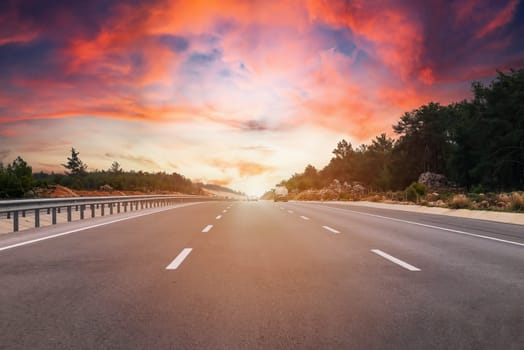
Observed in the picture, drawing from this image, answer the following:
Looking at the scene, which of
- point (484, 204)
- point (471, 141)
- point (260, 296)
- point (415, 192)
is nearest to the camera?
point (260, 296)

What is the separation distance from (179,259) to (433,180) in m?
72.8

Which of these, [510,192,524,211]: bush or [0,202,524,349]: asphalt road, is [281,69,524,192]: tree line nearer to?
[510,192,524,211]: bush

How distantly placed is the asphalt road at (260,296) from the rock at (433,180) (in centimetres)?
6728

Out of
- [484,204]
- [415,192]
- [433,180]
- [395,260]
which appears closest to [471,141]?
[433,180]

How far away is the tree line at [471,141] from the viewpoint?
54.7 metres

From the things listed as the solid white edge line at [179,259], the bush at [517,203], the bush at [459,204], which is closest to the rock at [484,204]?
the bush at [459,204]

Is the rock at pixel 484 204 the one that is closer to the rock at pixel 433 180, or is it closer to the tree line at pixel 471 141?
the tree line at pixel 471 141

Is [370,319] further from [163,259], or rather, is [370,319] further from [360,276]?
[163,259]

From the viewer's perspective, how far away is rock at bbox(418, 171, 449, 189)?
238ft

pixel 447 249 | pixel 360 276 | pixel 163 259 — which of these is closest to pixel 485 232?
pixel 447 249

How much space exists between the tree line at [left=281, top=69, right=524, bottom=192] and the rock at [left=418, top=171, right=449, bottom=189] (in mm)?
1550

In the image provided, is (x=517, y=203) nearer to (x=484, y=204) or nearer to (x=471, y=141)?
(x=484, y=204)

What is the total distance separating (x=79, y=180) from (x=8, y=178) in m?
83.9

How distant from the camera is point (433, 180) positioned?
7338 centimetres
